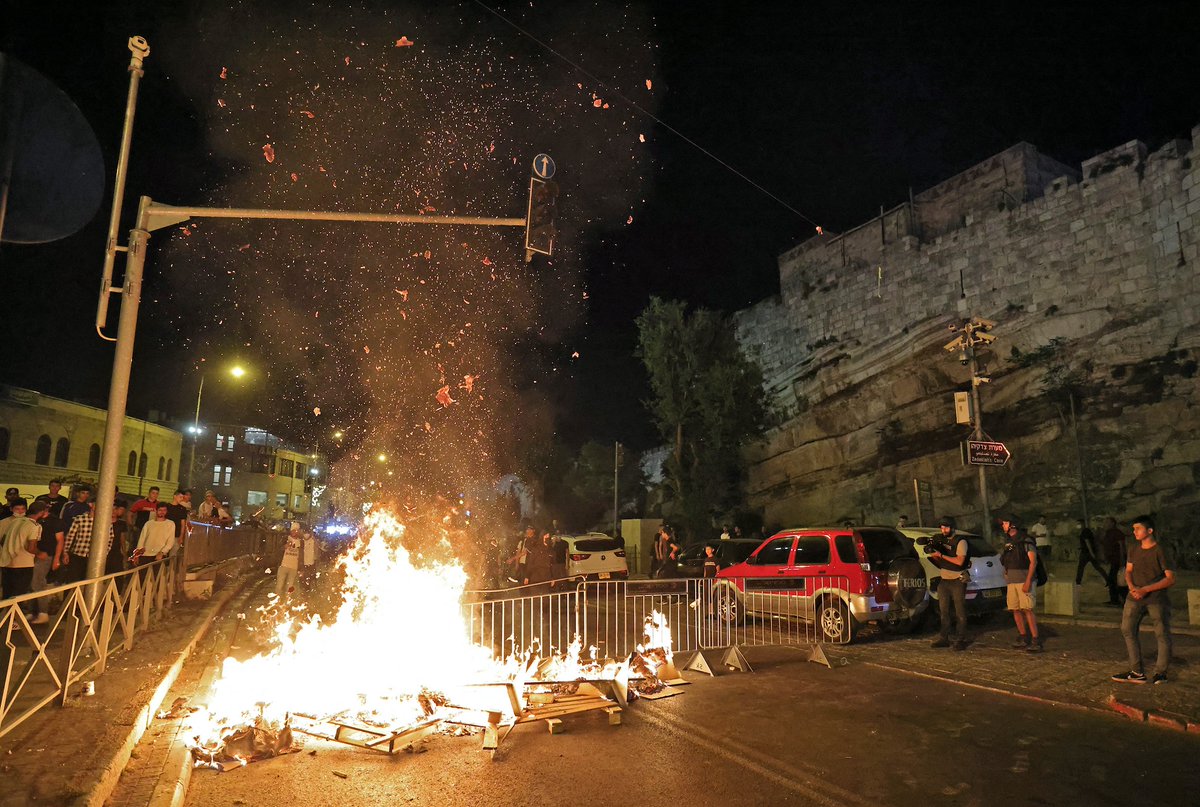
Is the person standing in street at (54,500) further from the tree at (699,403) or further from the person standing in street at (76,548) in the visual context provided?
the tree at (699,403)

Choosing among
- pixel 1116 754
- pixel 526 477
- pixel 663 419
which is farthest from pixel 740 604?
pixel 526 477

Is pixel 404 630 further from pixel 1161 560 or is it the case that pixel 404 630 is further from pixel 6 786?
pixel 1161 560

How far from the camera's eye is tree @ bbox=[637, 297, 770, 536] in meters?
31.6

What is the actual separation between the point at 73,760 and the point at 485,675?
11.4ft

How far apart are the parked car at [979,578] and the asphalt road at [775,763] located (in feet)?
12.9

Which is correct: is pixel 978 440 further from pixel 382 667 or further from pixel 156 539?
pixel 156 539

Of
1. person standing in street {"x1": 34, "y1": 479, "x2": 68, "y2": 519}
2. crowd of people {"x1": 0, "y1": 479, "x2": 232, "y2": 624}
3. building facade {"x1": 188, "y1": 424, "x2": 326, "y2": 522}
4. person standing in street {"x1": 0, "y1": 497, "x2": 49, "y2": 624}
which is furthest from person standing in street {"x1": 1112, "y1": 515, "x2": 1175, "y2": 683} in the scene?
building facade {"x1": 188, "y1": 424, "x2": 326, "y2": 522}

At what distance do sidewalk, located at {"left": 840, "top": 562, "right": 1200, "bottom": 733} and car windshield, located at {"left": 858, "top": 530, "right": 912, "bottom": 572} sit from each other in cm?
118

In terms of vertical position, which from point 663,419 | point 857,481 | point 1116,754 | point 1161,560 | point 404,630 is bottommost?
point 1116,754

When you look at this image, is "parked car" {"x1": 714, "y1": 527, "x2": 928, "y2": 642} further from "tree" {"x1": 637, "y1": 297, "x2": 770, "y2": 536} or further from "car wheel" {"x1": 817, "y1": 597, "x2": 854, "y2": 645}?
"tree" {"x1": 637, "y1": 297, "x2": 770, "y2": 536}

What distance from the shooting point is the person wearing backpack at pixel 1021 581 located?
8.96 metres

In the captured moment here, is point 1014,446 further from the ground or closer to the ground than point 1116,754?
further from the ground

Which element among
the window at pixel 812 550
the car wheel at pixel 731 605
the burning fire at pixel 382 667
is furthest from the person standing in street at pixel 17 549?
the window at pixel 812 550

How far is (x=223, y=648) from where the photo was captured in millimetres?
9672
